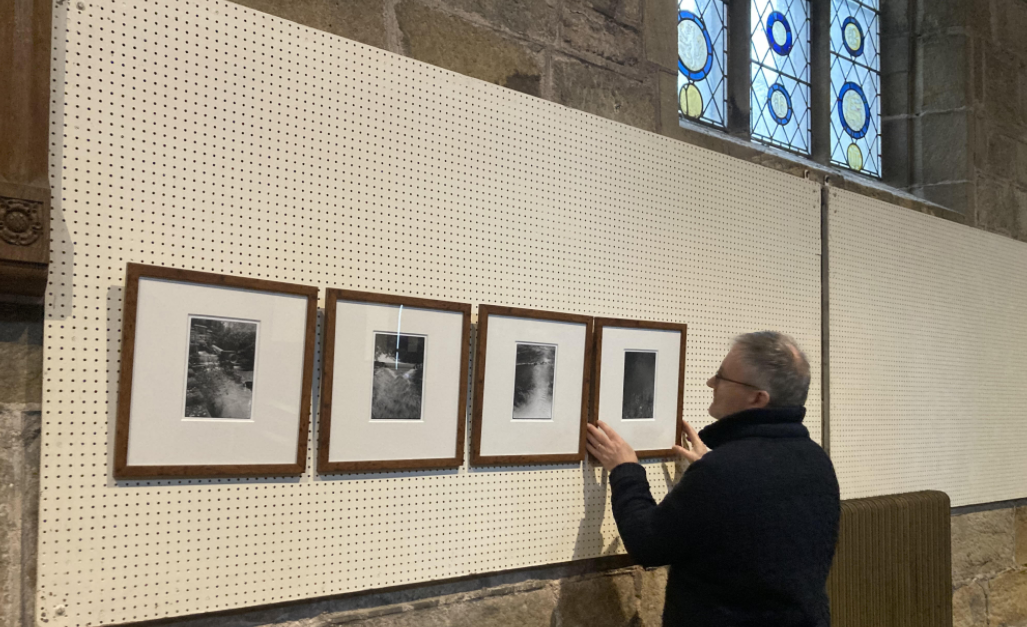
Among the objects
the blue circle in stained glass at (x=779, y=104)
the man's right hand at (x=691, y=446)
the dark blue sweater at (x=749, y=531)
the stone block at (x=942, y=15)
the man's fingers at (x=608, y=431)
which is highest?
the stone block at (x=942, y=15)

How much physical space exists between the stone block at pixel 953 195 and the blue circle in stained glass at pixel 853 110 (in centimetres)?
51

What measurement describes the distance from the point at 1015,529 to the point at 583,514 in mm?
3096

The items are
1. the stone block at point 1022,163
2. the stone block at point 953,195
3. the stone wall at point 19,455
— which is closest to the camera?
the stone wall at point 19,455

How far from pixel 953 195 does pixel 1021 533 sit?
185 centimetres

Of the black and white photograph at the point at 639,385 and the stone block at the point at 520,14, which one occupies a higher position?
the stone block at the point at 520,14

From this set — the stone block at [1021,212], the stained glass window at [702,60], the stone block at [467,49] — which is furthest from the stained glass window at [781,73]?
the stone block at [467,49]

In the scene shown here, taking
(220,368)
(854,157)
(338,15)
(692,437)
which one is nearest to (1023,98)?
(854,157)

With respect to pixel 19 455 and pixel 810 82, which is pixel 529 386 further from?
pixel 810 82

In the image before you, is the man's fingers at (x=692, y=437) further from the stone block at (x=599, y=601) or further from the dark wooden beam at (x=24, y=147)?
the dark wooden beam at (x=24, y=147)

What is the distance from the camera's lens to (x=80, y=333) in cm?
179

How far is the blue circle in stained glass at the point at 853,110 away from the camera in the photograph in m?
4.98

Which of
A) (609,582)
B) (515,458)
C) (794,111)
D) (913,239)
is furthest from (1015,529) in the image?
(515,458)

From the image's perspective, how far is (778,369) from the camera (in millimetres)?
2412

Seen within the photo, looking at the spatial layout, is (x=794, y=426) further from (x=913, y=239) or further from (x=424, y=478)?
(x=913, y=239)
